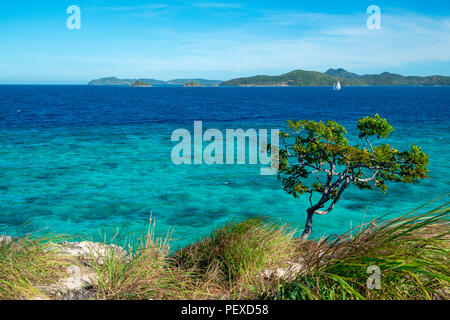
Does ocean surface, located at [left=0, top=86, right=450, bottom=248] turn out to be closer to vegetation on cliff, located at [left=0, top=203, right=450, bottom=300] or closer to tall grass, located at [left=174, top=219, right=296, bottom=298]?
tall grass, located at [left=174, top=219, right=296, bottom=298]

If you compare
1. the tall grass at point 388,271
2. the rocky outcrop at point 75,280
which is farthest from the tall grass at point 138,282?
the tall grass at point 388,271

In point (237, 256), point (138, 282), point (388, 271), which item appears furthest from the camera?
point (237, 256)

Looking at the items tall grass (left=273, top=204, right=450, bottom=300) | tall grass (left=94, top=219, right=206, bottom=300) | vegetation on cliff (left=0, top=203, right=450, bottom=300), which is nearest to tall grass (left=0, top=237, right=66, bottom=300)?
vegetation on cliff (left=0, top=203, right=450, bottom=300)

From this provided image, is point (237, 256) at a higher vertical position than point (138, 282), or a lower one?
lower

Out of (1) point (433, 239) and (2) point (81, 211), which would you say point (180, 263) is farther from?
(2) point (81, 211)

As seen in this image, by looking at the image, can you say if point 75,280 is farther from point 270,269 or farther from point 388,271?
point 388,271

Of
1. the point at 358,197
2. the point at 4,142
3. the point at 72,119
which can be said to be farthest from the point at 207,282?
the point at 72,119

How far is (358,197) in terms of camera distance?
64.1 ft

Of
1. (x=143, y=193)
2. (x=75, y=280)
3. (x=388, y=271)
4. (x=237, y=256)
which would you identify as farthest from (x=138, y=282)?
(x=143, y=193)

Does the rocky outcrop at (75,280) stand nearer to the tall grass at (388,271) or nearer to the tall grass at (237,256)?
the tall grass at (237,256)

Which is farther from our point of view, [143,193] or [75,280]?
[143,193]

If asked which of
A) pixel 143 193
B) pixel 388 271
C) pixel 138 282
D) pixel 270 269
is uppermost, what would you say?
pixel 388 271

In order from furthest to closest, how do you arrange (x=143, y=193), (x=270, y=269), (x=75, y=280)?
1. (x=143, y=193)
2. (x=270, y=269)
3. (x=75, y=280)

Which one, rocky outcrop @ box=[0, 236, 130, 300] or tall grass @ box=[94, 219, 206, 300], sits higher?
tall grass @ box=[94, 219, 206, 300]
